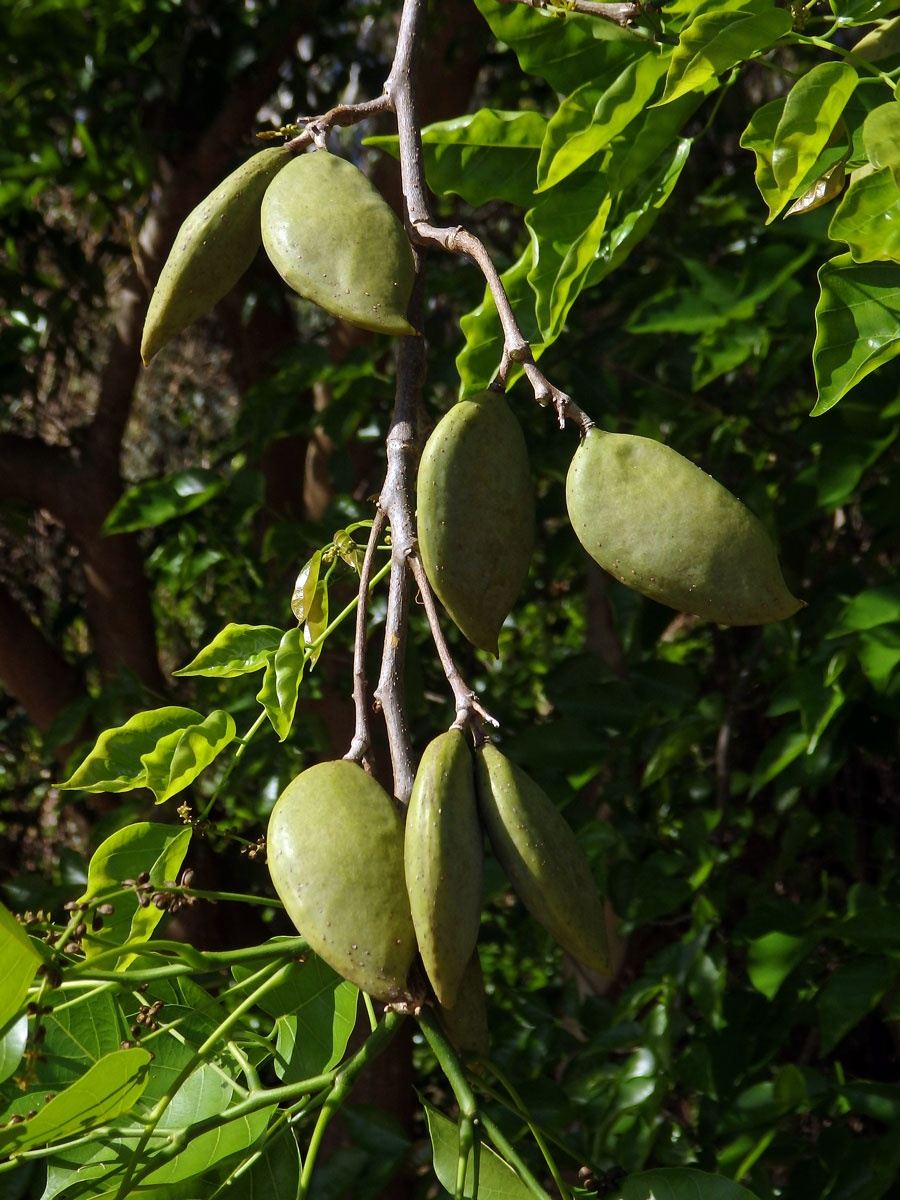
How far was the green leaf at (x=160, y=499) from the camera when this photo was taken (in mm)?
1327

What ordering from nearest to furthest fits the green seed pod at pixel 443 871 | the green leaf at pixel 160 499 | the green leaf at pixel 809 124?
the green seed pod at pixel 443 871 < the green leaf at pixel 809 124 < the green leaf at pixel 160 499

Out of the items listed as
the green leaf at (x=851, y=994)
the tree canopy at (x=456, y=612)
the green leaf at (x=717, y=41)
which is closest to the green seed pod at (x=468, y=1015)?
the tree canopy at (x=456, y=612)

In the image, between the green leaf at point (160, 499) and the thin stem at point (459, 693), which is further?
the green leaf at point (160, 499)

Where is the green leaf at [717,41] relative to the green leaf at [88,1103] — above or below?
above

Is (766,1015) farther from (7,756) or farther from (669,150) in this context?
(7,756)

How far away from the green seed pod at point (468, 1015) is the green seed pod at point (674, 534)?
0.14 meters

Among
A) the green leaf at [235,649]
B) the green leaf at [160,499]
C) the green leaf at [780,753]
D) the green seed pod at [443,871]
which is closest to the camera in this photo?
the green seed pod at [443,871]

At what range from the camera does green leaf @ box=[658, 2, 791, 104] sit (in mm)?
448

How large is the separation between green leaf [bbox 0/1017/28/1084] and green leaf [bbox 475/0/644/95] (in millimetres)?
485

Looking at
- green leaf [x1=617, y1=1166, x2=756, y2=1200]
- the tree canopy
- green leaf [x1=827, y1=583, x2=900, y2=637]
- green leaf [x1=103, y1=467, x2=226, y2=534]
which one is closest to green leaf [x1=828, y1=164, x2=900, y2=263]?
the tree canopy

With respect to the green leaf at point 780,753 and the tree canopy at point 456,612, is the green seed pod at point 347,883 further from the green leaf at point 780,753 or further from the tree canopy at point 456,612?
the green leaf at point 780,753

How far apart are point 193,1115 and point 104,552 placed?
1344 millimetres

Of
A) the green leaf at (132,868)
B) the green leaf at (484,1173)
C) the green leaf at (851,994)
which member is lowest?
the green leaf at (851,994)

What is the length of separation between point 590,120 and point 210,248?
0.62ft
